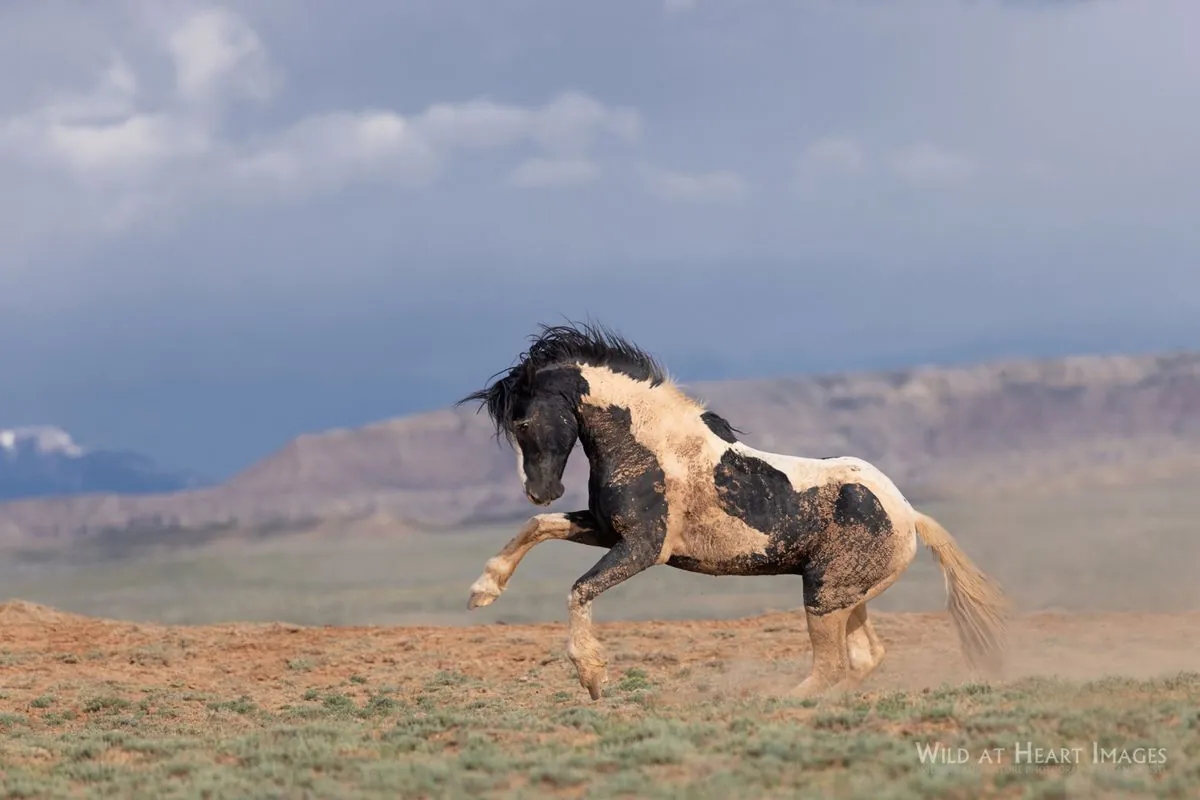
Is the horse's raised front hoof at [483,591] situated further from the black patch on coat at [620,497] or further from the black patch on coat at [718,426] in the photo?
the black patch on coat at [718,426]

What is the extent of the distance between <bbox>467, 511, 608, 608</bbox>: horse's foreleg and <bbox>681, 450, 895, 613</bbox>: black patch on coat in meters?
0.77

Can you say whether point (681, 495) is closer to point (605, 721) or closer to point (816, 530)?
point (816, 530)

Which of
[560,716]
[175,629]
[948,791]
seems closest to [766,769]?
[948,791]

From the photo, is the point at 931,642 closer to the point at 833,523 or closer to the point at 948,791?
the point at 833,523

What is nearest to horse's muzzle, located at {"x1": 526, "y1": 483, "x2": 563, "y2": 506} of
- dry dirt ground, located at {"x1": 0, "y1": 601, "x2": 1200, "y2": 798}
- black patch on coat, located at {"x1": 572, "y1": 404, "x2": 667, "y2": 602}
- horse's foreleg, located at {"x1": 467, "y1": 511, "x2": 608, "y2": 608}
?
horse's foreleg, located at {"x1": 467, "y1": 511, "x2": 608, "y2": 608}

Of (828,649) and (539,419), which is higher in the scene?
(539,419)

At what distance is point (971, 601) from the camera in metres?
12.0

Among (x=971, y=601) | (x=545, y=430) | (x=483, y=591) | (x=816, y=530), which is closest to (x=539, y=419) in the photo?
(x=545, y=430)

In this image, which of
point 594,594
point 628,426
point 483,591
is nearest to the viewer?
point 594,594

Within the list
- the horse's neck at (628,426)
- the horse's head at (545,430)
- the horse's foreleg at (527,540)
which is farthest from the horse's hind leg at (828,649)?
the horse's head at (545,430)

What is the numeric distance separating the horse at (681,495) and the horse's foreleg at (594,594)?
2cm

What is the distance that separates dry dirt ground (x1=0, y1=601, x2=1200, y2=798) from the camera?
25.6ft

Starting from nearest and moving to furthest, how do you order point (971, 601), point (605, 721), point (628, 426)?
point (605, 721), point (628, 426), point (971, 601)

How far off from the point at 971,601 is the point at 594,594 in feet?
11.8
